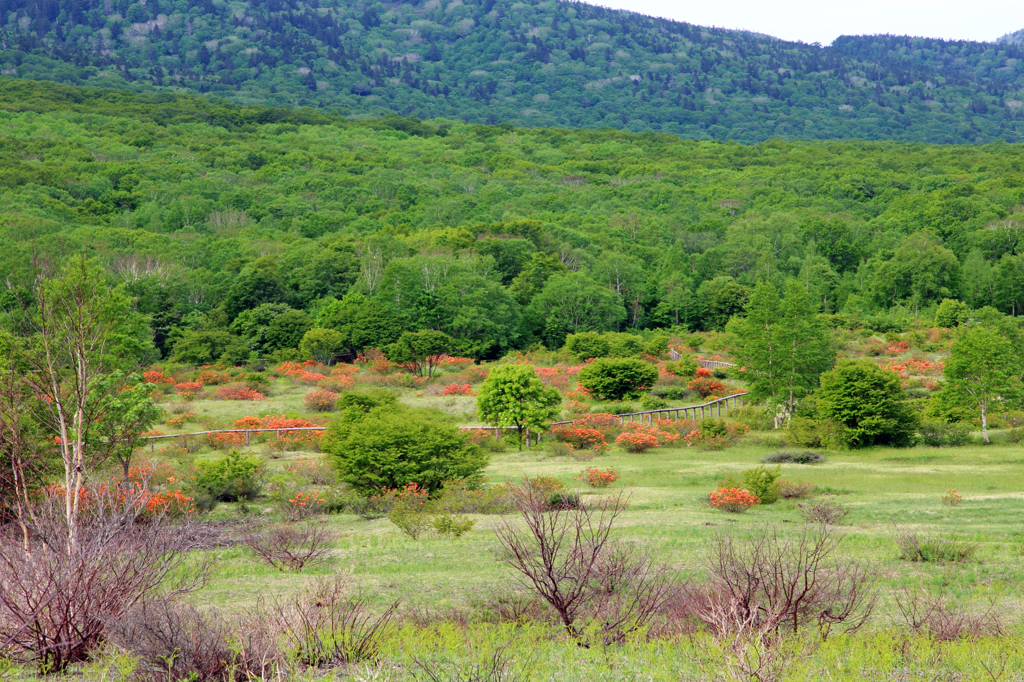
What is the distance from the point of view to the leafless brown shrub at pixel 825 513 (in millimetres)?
16969

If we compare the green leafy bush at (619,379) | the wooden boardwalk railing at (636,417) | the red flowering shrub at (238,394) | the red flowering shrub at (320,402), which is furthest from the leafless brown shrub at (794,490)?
the red flowering shrub at (238,394)

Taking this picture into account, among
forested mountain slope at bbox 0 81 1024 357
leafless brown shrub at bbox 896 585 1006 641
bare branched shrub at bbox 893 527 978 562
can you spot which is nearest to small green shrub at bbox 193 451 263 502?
bare branched shrub at bbox 893 527 978 562

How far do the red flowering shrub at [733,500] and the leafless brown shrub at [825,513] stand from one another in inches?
51.0

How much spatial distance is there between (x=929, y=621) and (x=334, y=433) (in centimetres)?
Result: 1858

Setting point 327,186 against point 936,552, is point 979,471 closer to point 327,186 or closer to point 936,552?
point 936,552

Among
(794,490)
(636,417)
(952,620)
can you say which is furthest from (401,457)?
(636,417)

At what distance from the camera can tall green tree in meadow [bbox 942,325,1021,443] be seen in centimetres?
2916

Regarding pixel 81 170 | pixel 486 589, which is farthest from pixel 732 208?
pixel 486 589

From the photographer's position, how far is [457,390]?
43.2m

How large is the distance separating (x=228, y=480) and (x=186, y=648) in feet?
41.2

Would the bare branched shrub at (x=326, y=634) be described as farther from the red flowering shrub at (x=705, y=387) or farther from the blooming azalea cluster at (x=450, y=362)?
the blooming azalea cluster at (x=450, y=362)

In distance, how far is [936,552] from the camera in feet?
45.3

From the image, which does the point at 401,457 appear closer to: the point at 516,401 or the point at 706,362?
→ the point at 516,401

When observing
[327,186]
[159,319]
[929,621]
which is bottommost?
[159,319]
